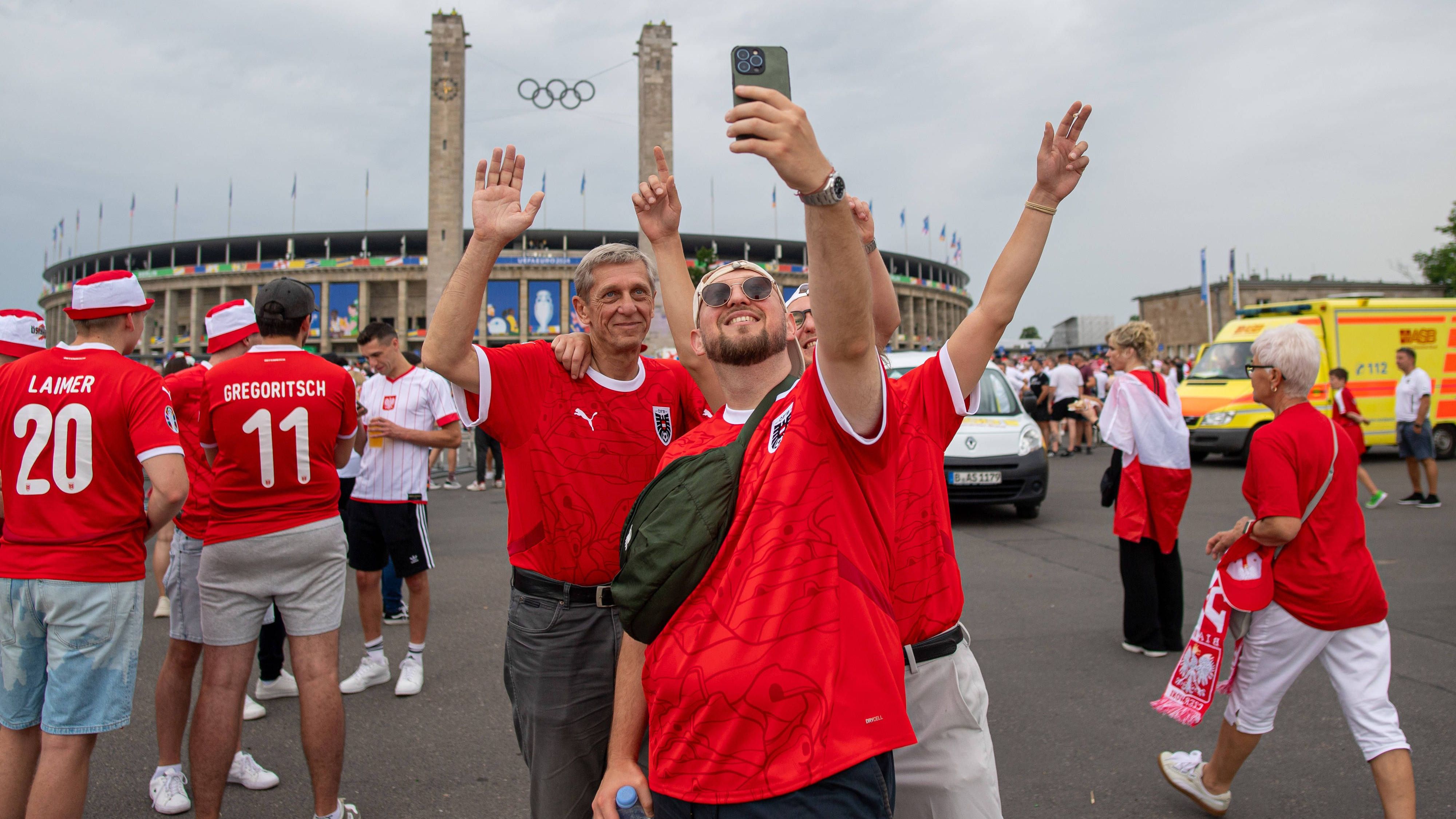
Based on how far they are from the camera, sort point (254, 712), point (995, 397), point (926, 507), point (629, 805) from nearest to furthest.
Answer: point (629, 805)
point (926, 507)
point (254, 712)
point (995, 397)

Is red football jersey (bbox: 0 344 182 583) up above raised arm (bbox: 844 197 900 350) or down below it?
below

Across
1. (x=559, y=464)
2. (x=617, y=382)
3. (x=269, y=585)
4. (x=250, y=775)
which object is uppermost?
(x=617, y=382)

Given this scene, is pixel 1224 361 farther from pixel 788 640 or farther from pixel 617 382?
pixel 788 640

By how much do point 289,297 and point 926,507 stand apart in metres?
2.75

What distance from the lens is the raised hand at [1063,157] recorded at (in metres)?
2.35

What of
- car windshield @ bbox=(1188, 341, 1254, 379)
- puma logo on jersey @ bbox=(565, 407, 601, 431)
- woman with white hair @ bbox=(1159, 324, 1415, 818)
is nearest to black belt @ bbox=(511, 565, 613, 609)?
puma logo on jersey @ bbox=(565, 407, 601, 431)

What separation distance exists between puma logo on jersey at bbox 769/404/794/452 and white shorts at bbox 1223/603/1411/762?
250cm

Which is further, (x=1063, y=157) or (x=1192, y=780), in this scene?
(x=1192, y=780)

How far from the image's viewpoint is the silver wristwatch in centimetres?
134

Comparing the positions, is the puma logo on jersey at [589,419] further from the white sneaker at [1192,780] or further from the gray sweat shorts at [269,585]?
the white sneaker at [1192,780]

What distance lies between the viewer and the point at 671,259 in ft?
9.83

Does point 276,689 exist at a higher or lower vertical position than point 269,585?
lower

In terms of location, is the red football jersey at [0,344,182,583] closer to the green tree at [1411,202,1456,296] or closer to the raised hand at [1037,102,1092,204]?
the raised hand at [1037,102,1092,204]

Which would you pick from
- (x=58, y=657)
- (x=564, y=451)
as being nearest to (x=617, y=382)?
(x=564, y=451)
